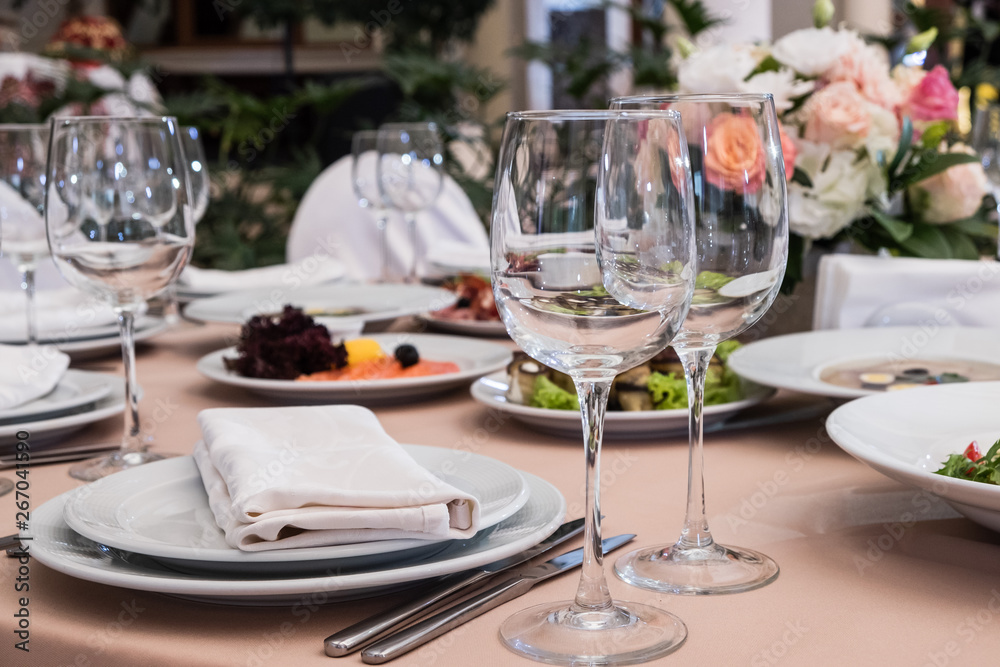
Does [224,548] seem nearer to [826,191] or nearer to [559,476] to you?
[559,476]

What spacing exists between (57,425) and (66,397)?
107mm

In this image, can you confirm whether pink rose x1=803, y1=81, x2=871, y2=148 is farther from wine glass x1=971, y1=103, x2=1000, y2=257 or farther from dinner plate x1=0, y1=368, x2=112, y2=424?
dinner plate x1=0, y1=368, x2=112, y2=424

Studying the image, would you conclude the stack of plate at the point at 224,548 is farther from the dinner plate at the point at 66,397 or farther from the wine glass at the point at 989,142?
the wine glass at the point at 989,142

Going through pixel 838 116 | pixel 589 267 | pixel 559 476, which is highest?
pixel 838 116

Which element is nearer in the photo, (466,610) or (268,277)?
(466,610)

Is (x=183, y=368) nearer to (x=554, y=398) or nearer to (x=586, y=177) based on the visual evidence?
(x=554, y=398)

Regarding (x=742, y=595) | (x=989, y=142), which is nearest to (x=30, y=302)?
(x=742, y=595)

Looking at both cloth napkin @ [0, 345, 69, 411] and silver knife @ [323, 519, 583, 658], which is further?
cloth napkin @ [0, 345, 69, 411]

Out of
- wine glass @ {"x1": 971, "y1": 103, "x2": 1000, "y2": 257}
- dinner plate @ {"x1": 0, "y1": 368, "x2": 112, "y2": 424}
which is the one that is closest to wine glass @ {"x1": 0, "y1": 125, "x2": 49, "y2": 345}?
dinner plate @ {"x1": 0, "y1": 368, "x2": 112, "y2": 424}

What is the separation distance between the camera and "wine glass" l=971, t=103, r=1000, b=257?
1812 mm

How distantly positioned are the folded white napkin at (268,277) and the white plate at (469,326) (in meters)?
0.32

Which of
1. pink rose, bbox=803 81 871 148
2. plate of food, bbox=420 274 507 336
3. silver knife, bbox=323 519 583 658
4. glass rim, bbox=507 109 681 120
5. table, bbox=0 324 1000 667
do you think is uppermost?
pink rose, bbox=803 81 871 148

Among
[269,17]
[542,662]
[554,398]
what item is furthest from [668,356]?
[269,17]

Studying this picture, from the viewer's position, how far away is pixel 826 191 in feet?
4.41
